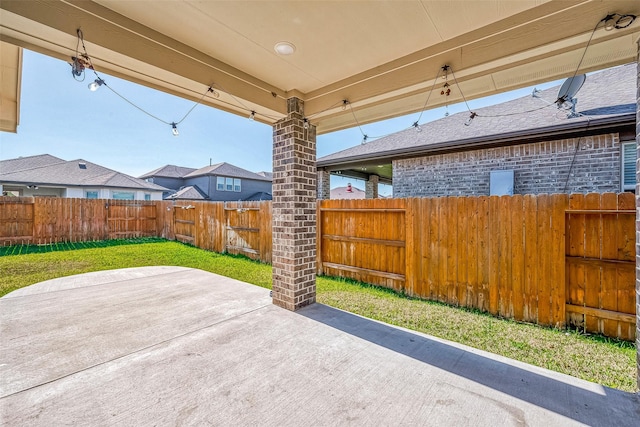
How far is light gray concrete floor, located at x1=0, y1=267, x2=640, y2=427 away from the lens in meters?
1.79

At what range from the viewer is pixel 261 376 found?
7.25 feet

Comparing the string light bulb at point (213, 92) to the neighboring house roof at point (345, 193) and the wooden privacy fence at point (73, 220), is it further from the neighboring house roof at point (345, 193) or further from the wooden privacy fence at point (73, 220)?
the neighboring house roof at point (345, 193)

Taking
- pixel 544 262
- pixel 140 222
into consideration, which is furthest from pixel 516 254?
pixel 140 222

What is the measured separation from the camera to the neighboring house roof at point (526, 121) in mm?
5074

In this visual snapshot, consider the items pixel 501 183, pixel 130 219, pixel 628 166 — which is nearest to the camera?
pixel 628 166

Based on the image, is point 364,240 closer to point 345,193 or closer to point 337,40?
point 337,40

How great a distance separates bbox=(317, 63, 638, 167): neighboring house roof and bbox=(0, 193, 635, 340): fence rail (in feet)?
9.25

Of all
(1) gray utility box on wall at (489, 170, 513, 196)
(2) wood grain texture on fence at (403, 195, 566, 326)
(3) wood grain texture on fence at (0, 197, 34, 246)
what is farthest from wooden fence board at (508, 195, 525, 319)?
(3) wood grain texture on fence at (0, 197, 34, 246)

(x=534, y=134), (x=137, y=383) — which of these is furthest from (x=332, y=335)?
(x=534, y=134)

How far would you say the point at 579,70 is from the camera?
2578 mm

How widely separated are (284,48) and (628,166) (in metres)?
Result: 6.75

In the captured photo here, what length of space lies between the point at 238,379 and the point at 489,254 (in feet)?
11.7

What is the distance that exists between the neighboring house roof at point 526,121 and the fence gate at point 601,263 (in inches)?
110

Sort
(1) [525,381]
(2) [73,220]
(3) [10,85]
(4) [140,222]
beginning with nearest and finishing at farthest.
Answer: (1) [525,381], (3) [10,85], (2) [73,220], (4) [140,222]
